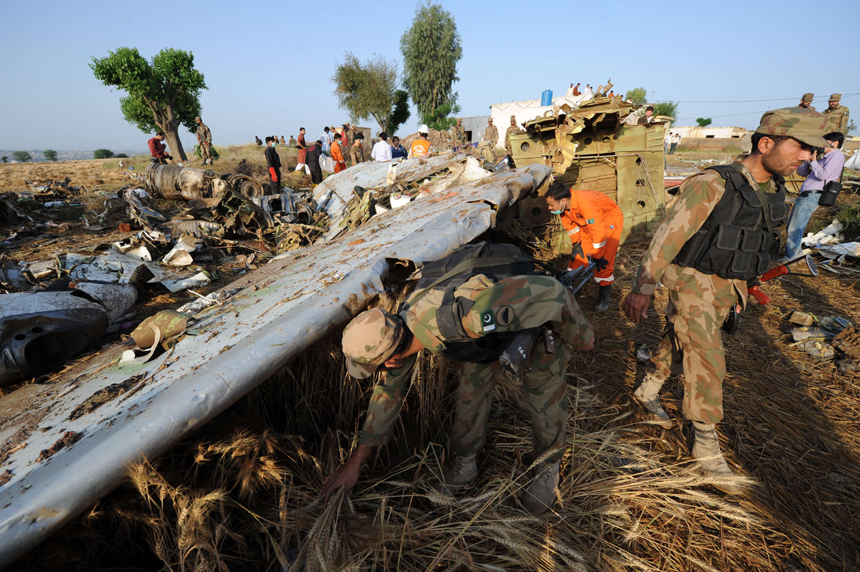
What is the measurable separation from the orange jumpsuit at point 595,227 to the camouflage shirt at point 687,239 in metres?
1.79

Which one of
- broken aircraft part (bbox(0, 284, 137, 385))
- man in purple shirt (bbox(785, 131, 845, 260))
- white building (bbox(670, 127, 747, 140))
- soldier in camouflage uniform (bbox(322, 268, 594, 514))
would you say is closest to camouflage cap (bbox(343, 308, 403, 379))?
soldier in camouflage uniform (bbox(322, 268, 594, 514))

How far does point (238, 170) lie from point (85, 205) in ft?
21.6

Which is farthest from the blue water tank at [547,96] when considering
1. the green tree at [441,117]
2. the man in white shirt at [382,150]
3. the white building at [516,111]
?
the man in white shirt at [382,150]

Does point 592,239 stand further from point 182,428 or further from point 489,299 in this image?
point 182,428

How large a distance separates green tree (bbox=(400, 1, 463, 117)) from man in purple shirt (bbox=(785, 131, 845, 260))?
34.5 metres

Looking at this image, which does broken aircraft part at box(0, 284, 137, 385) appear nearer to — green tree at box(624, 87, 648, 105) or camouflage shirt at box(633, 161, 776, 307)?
camouflage shirt at box(633, 161, 776, 307)

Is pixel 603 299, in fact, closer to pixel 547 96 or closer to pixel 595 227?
pixel 595 227

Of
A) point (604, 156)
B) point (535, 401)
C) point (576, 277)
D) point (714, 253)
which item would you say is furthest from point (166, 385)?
point (604, 156)

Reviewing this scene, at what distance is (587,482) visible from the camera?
1.92 m

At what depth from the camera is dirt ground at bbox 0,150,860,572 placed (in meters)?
1.46

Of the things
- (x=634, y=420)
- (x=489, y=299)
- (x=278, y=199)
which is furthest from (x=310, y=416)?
(x=278, y=199)

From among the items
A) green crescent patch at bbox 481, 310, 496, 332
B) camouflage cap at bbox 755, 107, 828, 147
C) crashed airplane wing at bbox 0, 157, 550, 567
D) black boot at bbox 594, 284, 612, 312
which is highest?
camouflage cap at bbox 755, 107, 828, 147

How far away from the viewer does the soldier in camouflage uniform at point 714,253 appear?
6.37 ft

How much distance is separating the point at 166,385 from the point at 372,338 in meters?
0.95
